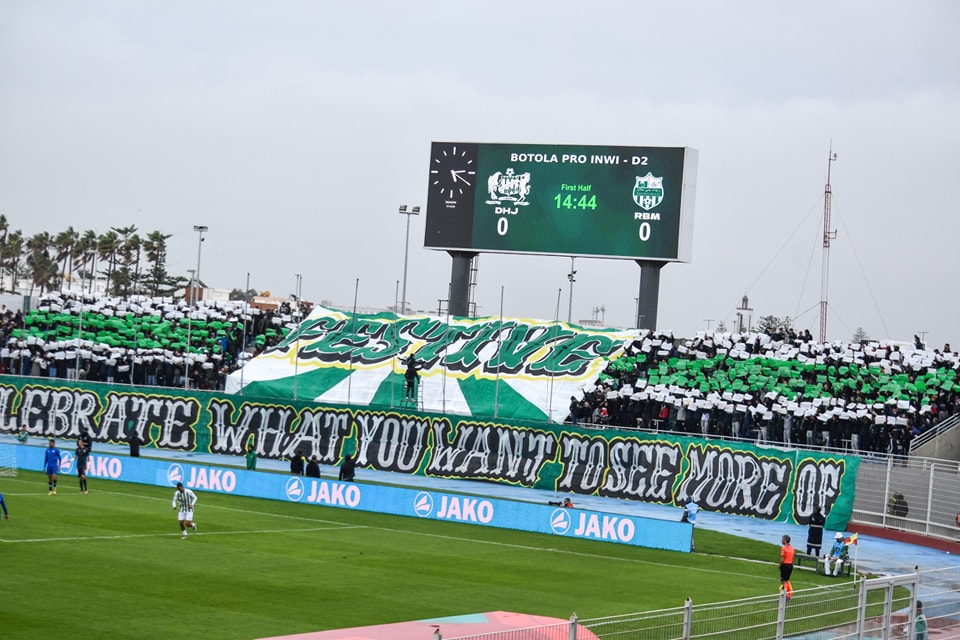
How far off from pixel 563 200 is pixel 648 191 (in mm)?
4037

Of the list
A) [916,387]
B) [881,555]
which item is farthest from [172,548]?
[916,387]

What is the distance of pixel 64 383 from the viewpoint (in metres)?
60.5

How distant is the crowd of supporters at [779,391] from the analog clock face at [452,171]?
1124 cm

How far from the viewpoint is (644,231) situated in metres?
57.5

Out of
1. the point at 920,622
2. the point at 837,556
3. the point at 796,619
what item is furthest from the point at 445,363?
the point at 796,619

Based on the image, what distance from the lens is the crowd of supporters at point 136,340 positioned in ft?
204

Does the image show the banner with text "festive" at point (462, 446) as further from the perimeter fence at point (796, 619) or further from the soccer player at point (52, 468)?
the perimeter fence at point (796, 619)

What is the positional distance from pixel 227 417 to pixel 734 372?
23118mm

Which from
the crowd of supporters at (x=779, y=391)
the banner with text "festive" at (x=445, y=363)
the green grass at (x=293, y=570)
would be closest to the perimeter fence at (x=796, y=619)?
the green grass at (x=293, y=570)

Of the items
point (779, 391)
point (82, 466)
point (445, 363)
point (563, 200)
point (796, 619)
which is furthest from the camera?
point (445, 363)

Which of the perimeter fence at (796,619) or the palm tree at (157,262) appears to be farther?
the palm tree at (157,262)

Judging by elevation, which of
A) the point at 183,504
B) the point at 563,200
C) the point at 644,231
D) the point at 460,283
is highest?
the point at 563,200

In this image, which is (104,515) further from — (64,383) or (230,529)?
(64,383)

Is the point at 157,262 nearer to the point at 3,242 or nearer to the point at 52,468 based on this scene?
the point at 3,242
